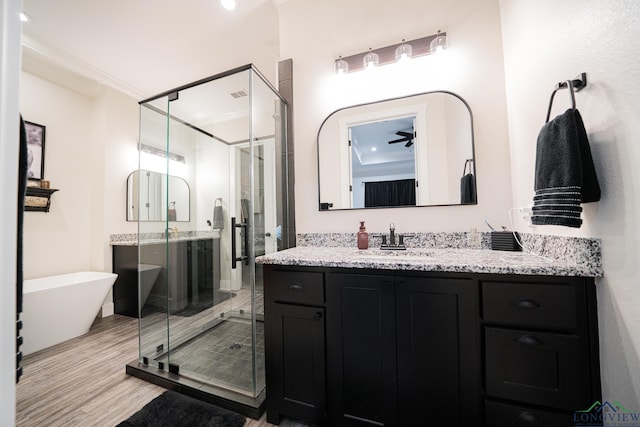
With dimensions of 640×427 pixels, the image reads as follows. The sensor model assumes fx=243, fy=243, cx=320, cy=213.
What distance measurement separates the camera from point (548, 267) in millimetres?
982

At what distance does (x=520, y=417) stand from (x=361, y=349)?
674 mm

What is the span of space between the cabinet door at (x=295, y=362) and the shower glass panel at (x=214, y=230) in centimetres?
34

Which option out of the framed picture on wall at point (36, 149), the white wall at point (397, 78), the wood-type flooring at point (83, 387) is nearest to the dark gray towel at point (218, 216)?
the white wall at point (397, 78)

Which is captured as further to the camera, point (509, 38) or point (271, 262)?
point (509, 38)

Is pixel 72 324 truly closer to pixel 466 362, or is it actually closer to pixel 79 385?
pixel 79 385

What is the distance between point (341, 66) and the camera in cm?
195

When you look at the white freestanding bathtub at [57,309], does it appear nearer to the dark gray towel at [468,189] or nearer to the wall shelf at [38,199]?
the wall shelf at [38,199]

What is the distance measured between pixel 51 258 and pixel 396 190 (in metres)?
3.84

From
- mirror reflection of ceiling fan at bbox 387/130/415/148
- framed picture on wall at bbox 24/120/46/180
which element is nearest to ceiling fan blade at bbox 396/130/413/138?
mirror reflection of ceiling fan at bbox 387/130/415/148

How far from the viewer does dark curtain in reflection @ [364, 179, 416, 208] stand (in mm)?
1785

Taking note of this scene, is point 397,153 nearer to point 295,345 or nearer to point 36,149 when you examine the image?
point 295,345

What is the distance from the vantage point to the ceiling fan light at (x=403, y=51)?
5.89ft

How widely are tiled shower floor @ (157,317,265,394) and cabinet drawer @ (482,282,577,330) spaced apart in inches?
58.4

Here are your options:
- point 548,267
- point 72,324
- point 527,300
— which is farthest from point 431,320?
point 72,324
